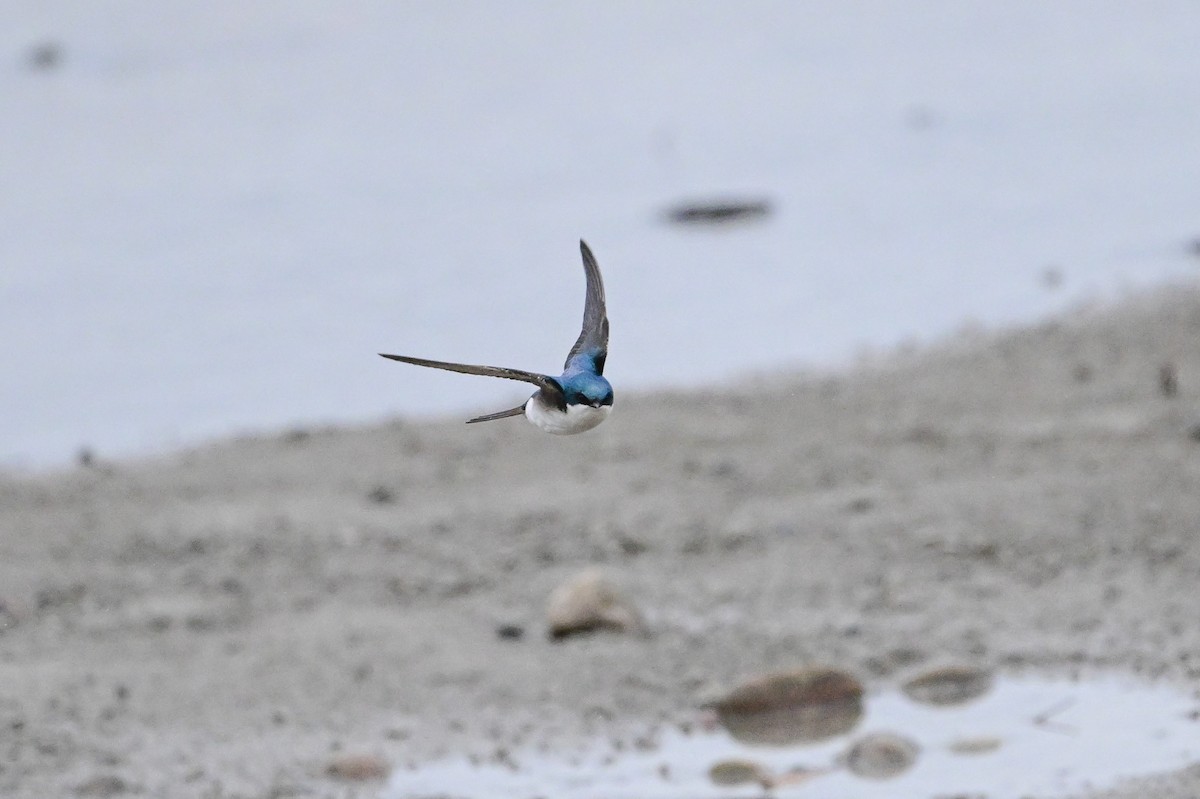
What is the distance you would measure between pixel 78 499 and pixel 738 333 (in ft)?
9.60

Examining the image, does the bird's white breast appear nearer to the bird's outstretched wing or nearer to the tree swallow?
the tree swallow

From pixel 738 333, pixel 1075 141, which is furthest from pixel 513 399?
pixel 1075 141

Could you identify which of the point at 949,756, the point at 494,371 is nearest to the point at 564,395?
the point at 494,371

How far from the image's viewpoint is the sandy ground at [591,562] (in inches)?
229

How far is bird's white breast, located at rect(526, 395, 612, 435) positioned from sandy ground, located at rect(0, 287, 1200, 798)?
268 centimetres

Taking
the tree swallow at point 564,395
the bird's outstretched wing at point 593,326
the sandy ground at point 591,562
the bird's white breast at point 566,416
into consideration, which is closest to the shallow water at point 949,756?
the sandy ground at point 591,562

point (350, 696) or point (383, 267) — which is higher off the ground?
point (383, 267)

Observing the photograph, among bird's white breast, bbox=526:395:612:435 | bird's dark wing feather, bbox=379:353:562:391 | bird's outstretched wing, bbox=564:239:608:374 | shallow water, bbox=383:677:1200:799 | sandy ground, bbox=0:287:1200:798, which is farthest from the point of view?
sandy ground, bbox=0:287:1200:798

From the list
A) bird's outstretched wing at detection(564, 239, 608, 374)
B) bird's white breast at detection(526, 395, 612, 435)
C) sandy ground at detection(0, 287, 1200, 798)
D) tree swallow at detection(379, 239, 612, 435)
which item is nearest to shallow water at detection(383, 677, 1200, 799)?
sandy ground at detection(0, 287, 1200, 798)

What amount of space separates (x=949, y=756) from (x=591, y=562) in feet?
5.60

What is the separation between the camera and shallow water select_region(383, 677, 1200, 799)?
5.25 metres

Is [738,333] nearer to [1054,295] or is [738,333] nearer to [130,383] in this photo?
[1054,295]

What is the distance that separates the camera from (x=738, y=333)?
29.3 feet

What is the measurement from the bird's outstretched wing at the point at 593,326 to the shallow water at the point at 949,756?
2.00 meters
